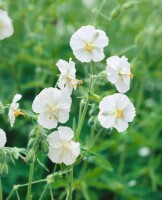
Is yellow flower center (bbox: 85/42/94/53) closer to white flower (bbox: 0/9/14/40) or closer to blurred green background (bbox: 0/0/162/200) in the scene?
white flower (bbox: 0/9/14/40)

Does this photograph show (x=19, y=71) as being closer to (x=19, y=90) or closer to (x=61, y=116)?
(x=19, y=90)

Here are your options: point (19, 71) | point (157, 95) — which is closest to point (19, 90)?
point (19, 71)

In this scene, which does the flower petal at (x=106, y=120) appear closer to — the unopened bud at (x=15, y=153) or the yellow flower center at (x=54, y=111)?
the yellow flower center at (x=54, y=111)

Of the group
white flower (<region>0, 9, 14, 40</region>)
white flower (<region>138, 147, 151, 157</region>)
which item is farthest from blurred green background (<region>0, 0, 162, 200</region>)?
white flower (<region>0, 9, 14, 40</region>)

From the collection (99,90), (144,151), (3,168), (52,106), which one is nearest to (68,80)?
(52,106)

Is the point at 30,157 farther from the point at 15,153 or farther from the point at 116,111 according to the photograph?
the point at 116,111
